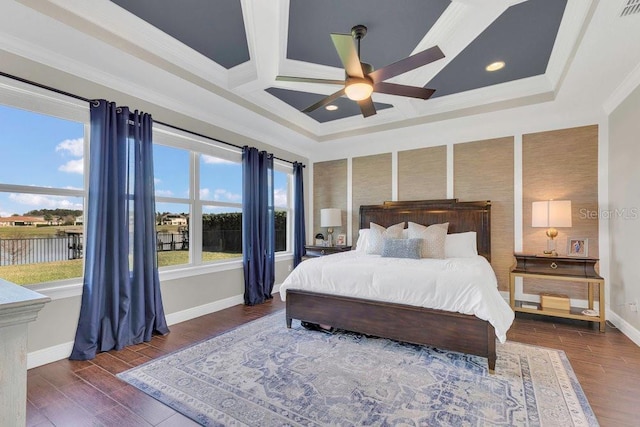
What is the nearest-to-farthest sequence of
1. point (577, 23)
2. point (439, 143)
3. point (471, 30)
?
point (577, 23)
point (471, 30)
point (439, 143)

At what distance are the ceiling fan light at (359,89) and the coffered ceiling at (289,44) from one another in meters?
0.55

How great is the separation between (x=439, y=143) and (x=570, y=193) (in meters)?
1.87

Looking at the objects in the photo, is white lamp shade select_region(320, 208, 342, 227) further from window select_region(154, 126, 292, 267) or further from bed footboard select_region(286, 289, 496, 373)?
bed footboard select_region(286, 289, 496, 373)

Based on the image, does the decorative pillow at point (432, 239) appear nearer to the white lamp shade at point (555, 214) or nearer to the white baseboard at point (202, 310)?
the white lamp shade at point (555, 214)

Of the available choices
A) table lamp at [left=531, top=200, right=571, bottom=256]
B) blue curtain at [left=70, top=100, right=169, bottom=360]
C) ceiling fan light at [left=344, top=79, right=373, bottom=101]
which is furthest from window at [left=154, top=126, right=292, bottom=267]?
table lamp at [left=531, top=200, right=571, bottom=256]

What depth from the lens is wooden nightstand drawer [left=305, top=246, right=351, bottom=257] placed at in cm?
536

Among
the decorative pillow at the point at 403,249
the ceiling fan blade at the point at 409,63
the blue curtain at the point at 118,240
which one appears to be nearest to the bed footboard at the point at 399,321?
the decorative pillow at the point at 403,249

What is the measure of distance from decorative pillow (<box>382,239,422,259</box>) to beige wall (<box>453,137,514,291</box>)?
4.86 feet

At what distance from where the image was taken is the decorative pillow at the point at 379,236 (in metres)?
4.33

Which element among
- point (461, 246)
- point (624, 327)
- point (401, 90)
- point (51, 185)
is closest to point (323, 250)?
point (461, 246)

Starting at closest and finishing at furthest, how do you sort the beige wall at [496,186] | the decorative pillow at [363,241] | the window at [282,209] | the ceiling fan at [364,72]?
the ceiling fan at [364,72], the beige wall at [496,186], the decorative pillow at [363,241], the window at [282,209]

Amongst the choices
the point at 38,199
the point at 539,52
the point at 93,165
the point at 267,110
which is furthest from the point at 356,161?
the point at 38,199

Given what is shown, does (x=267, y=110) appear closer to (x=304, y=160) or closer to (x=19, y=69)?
(x=304, y=160)

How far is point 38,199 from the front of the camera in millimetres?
2848
